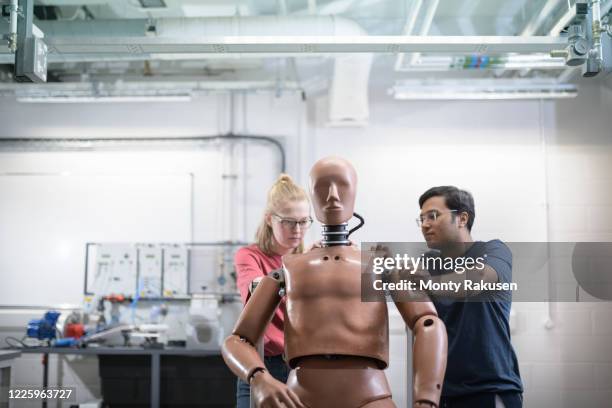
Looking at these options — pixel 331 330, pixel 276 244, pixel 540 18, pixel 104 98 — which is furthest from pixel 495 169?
pixel 331 330

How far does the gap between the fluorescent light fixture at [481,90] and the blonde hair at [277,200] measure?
240 cm

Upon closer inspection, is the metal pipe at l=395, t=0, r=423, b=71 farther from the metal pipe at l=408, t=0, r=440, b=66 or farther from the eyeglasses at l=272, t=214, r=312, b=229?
the eyeglasses at l=272, t=214, r=312, b=229

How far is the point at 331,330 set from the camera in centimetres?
152

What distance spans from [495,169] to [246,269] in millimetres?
3162

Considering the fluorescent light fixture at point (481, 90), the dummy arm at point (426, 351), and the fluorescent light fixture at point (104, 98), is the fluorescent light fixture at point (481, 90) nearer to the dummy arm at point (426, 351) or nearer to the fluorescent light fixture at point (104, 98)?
the fluorescent light fixture at point (104, 98)

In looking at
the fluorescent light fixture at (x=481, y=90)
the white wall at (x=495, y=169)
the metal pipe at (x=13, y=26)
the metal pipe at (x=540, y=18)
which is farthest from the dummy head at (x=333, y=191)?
the white wall at (x=495, y=169)

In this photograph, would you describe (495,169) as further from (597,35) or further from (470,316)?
(470,316)

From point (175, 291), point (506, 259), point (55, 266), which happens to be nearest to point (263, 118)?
point (175, 291)

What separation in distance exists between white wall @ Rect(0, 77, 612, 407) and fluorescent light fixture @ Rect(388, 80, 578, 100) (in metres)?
0.27

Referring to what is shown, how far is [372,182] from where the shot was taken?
4.67 metres

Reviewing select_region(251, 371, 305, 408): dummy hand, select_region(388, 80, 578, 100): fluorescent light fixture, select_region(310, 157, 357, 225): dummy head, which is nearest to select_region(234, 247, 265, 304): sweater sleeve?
select_region(310, 157, 357, 225): dummy head

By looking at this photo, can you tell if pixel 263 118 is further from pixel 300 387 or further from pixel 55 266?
pixel 300 387

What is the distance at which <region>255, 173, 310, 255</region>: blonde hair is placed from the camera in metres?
2.09

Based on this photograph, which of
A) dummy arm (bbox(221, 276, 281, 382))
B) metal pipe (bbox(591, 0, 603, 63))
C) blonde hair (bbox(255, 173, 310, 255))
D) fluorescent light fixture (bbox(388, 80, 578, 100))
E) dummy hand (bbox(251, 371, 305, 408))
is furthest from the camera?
fluorescent light fixture (bbox(388, 80, 578, 100))
